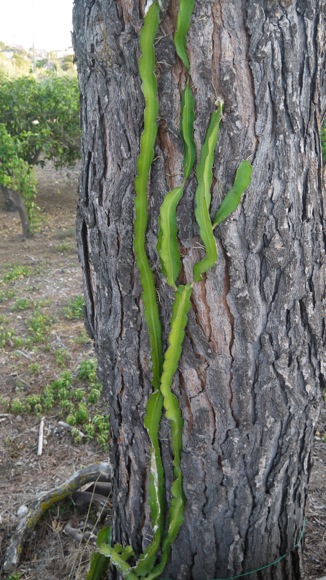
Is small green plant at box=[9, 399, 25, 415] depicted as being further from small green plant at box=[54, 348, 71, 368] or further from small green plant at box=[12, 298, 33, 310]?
small green plant at box=[12, 298, 33, 310]

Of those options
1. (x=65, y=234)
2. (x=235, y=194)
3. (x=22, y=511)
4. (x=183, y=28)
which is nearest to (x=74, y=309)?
(x=22, y=511)

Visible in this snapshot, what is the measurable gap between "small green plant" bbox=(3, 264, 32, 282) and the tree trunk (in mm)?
4281

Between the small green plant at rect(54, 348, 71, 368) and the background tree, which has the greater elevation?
the background tree

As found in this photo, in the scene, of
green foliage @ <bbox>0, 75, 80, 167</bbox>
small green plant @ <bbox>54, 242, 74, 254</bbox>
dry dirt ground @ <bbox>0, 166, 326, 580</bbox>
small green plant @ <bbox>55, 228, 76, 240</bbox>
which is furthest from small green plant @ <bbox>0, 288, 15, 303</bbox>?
green foliage @ <bbox>0, 75, 80, 167</bbox>

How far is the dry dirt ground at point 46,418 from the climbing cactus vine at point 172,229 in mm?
747

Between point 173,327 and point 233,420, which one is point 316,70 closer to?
point 173,327

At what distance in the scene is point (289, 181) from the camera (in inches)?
54.4

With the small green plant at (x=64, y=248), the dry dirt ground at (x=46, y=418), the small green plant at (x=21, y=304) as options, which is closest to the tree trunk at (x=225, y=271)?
the dry dirt ground at (x=46, y=418)

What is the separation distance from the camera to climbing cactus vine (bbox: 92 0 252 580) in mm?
1261

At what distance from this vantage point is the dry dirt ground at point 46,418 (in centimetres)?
238

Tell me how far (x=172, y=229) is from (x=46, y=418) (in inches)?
94.6

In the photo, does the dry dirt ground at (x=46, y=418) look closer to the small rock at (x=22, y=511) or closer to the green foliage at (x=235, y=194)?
the small rock at (x=22, y=511)

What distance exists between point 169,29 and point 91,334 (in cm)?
86

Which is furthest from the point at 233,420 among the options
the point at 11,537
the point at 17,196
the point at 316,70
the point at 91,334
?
the point at 17,196
